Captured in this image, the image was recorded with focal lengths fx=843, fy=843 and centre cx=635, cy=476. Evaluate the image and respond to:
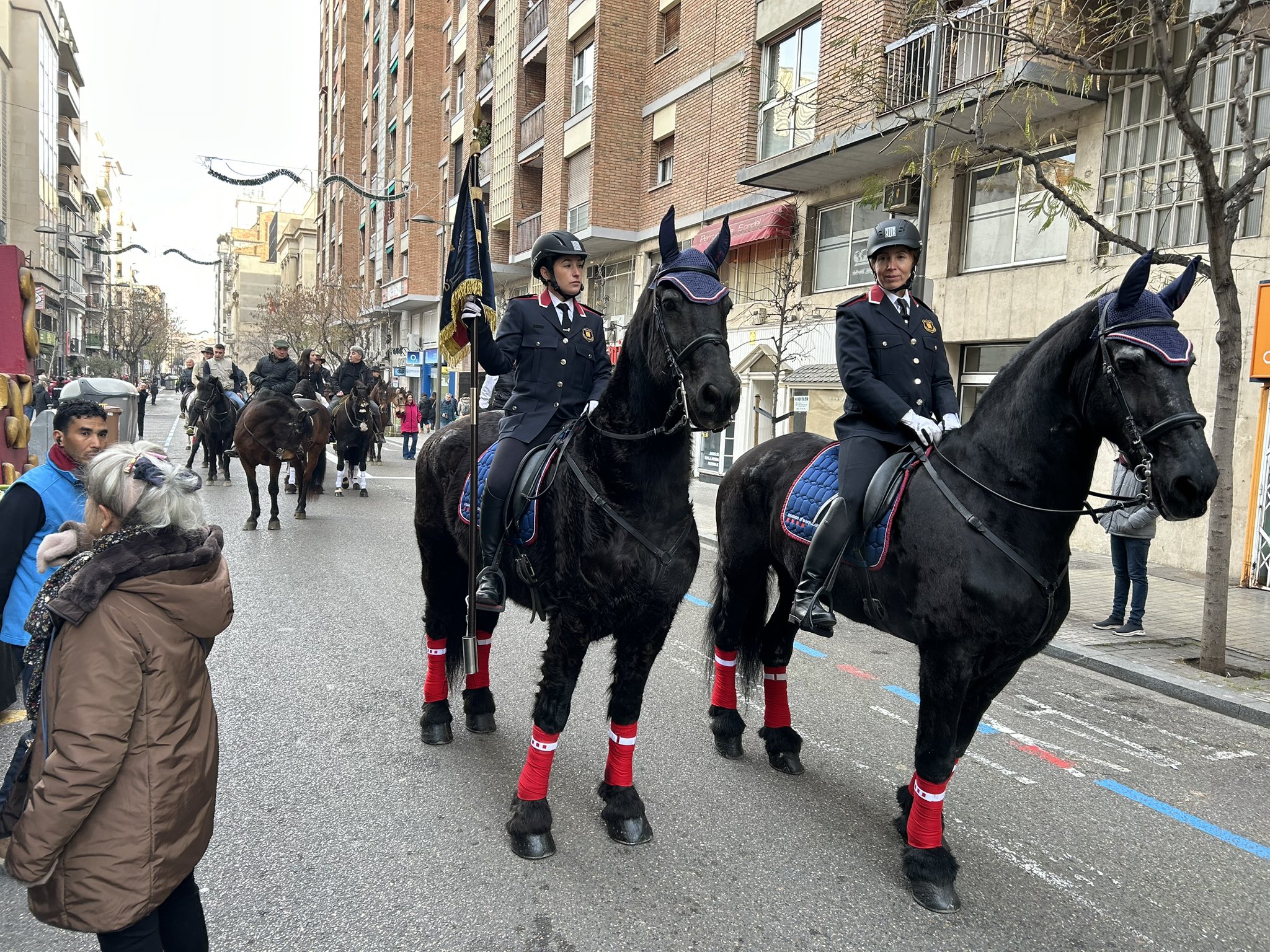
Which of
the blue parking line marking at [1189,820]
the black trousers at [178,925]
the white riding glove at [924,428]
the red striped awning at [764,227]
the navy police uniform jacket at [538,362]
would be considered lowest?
the blue parking line marking at [1189,820]

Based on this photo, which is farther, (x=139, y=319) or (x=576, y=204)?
(x=139, y=319)

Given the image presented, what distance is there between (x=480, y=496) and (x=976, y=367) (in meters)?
11.9

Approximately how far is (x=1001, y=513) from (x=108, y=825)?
3216 millimetres

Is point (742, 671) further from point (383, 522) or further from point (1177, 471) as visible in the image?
point (383, 522)

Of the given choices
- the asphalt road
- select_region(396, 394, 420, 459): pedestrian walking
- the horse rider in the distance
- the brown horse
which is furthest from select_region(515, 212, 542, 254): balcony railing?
the asphalt road

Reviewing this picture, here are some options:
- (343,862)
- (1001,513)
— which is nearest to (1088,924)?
(1001,513)

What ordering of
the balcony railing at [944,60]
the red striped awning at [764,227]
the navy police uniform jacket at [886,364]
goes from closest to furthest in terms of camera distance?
the navy police uniform jacket at [886,364] → the balcony railing at [944,60] → the red striped awning at [764,227]

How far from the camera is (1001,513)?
3469 millimetres


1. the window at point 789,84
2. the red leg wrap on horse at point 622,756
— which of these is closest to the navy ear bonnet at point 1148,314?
the red leg wrap on horse at point 622,756

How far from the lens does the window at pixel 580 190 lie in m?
24.5

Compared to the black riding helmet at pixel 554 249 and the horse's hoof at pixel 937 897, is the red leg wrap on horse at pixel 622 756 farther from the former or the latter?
the black riding helmet at pixel 554 249

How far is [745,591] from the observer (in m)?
4.83

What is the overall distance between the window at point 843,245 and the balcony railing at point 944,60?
2.16m

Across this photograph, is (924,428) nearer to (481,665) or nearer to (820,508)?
(820,508)
